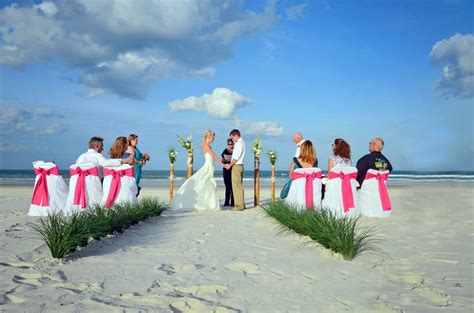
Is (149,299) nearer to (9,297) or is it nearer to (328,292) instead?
(9,297)

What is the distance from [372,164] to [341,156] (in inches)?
36.5

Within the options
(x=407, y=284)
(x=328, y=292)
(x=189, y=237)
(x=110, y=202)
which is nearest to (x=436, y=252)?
(x=407, y=284)

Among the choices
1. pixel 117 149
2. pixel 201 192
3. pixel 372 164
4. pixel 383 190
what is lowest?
pixel 201 192

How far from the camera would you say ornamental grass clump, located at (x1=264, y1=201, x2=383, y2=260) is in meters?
5.36

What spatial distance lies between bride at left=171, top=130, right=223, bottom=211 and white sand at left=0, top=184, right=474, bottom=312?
4.60 metres

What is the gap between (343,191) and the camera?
9.32 m

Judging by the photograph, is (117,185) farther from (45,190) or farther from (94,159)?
(45,190)

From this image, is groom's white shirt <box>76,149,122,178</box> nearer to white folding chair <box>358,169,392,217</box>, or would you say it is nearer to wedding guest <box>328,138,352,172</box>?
wedding guest <box>328,138,352,172</box>

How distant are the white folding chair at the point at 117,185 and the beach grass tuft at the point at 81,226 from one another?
2.54 ft

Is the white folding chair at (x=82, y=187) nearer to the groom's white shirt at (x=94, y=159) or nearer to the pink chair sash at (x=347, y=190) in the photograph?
the groom's white shirt at (x=94, y=159)

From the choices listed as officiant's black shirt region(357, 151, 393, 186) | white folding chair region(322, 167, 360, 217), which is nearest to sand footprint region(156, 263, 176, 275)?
white folding chair region(322, 167, 360, 217)

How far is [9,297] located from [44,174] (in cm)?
645

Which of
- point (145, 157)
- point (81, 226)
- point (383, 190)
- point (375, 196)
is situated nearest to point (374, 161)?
point (383, 190)

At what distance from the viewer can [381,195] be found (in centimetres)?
980
